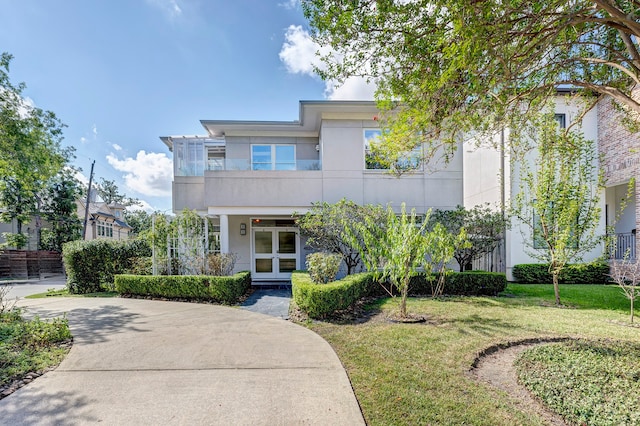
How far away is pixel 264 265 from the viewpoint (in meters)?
12.8

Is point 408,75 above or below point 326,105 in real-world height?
below

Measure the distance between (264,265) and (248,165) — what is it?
442cm

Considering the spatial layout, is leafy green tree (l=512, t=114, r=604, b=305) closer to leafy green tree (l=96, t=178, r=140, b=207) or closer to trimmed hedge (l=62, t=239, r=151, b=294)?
trimmed hedge (l=62, t=239, r=151, b=294)

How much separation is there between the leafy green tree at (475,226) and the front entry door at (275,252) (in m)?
5.98

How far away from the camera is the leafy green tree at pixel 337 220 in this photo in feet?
31.7

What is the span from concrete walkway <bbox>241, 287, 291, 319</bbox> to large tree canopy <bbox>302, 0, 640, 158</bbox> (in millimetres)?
4932

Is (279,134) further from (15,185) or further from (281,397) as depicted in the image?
(15,185)

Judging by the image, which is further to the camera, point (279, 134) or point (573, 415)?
point (279, 134)

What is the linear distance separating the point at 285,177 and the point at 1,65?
9.86 meters

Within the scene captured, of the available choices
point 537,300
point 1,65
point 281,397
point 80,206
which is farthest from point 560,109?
point 80,206

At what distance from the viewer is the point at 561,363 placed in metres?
3.91

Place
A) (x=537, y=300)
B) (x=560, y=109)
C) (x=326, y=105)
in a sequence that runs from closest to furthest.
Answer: (x=537, y=300) < (x=326, y=105) < (x=560, y=109)

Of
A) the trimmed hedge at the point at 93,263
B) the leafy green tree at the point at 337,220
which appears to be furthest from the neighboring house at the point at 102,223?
the leafy green tree at the point at 337,220

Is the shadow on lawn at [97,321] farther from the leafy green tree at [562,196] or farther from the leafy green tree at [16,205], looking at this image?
the leafy green tree at [16,205]
